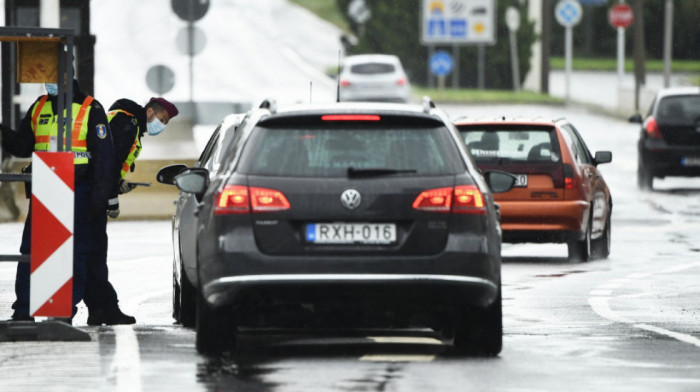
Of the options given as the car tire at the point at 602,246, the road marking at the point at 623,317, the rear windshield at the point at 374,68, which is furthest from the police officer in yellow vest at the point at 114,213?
the rear windshield at the point at 374,68

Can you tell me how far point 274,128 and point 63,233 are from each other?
152 centimetres

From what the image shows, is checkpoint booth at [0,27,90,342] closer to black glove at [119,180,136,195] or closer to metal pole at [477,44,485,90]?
black glove at [119,180,136,195]

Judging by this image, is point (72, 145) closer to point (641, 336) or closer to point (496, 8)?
point (641, 336)

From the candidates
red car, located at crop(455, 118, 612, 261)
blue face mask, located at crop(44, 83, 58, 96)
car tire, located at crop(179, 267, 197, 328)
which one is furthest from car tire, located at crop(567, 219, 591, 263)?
blue face mask, located at crop(44, 83, 58, 96)

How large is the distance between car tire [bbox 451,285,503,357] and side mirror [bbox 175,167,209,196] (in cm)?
162

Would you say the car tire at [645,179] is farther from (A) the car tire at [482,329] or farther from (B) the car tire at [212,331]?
(B) the car tire at [212,331]

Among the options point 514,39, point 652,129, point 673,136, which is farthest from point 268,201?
point 514,39

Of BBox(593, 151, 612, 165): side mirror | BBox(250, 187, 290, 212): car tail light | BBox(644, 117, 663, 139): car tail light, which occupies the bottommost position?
BBox(644, 117, 663, 139): car tail light

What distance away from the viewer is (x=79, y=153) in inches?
479

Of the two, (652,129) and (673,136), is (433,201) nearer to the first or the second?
(673,136)

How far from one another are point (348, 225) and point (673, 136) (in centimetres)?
2054

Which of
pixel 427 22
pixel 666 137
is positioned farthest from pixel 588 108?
pixel 666 137

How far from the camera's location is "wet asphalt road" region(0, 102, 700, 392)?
9.52 metres

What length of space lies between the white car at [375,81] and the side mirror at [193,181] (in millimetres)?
46164
